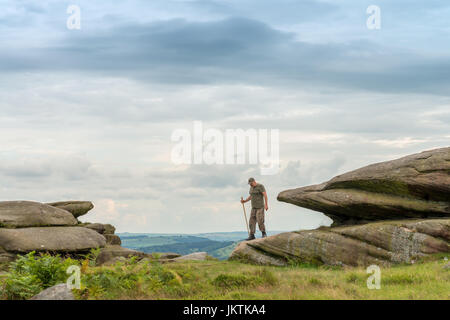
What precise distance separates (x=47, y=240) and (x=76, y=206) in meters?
9.03

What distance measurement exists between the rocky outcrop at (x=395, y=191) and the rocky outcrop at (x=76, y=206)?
22.8m

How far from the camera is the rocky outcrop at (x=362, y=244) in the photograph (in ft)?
92.1

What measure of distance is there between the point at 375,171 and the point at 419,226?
4.28 m

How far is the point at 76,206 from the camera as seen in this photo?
45.7 metres

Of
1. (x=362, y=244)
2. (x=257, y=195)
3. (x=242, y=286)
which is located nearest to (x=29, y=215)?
(x=257, y=195)

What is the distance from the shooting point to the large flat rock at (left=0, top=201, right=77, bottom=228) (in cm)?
3816

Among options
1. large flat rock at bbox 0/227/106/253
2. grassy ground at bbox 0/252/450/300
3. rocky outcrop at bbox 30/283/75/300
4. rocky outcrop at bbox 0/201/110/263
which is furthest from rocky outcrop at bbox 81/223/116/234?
rocky outcrop at bbox 30/283/75/300

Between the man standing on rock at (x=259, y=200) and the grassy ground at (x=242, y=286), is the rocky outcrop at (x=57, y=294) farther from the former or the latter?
the man standing on rock at (x=259, y=200)

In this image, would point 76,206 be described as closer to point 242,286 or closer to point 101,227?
point 101,227

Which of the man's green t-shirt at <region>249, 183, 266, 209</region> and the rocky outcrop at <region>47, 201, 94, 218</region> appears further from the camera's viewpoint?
the rocky outcrop at <region>47, 201, 94, 218</region>

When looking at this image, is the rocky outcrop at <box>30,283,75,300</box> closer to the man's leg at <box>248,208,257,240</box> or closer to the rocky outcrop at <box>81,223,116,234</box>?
the man's leg at <box>248,208,257,240</box>

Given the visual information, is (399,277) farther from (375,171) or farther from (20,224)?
(20,224)

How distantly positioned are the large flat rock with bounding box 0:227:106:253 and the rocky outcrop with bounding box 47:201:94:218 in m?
5.60

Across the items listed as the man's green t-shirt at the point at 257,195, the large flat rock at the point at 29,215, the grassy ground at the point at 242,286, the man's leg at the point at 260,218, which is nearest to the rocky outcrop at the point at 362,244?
the man's leg at the point at 260,218
